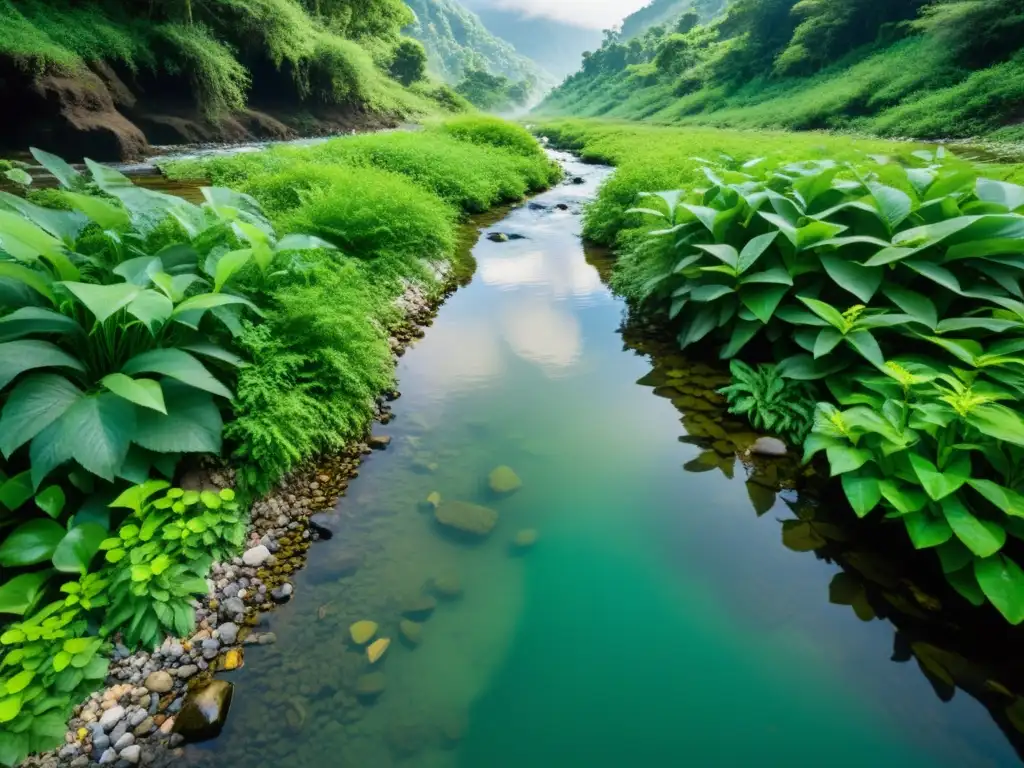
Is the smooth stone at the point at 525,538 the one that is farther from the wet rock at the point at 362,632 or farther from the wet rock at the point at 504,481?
the wet rock at the point at 362,632

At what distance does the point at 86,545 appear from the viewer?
96.6 inches

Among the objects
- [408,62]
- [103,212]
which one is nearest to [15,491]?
[103,212]

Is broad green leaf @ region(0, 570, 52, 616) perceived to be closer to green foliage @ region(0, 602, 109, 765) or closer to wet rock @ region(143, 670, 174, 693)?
green foliage @ region(0, 602, 109, 765)

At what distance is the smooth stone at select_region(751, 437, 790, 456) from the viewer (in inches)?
153

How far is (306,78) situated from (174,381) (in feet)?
96.2

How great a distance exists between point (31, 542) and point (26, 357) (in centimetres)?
88

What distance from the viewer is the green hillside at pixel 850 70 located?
21.3 meters

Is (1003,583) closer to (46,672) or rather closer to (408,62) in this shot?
(46,672)

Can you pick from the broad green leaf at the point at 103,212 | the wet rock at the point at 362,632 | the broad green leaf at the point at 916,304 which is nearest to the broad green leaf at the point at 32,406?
the broad green leaf at the point at 103,212

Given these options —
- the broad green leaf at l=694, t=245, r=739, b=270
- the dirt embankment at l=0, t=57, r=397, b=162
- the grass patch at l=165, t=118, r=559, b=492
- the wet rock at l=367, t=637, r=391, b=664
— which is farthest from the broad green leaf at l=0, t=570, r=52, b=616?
the dirt embankment at l=0, t=57, r=397, b=162

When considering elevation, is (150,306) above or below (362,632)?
above

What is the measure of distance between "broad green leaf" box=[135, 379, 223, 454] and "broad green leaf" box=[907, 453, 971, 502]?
3.75 metres

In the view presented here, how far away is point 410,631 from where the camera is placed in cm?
270

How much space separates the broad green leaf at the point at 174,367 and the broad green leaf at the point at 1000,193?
221 inches
